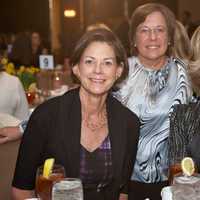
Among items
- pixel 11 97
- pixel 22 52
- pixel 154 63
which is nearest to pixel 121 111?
pixel 154 63

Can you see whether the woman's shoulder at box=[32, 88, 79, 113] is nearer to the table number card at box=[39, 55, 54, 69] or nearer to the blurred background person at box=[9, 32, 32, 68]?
the table number card at box=[39, 55, 54, 69]

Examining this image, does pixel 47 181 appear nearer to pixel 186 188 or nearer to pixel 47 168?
pixel 47 168

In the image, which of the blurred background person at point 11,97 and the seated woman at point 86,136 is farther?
the blurred background person at point 11,97

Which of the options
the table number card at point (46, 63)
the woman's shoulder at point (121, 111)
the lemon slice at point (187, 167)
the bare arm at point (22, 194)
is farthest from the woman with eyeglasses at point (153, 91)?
the table number card at point (46, 63)

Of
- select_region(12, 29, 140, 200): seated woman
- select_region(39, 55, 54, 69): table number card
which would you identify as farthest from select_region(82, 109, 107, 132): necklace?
select_region(39, 55, 54, 69): table number card

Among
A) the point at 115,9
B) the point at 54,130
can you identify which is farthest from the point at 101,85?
the point at 115,9

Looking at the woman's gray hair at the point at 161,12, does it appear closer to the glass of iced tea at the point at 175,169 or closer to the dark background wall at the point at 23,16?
the glass of iced tea at the point at 175,169

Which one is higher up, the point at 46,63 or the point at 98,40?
the point at 98,40

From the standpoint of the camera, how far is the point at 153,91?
245cm

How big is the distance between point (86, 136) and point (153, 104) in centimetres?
55

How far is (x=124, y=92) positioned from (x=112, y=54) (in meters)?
0.54

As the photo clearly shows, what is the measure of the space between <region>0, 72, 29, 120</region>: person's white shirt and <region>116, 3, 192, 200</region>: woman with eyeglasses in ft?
3.58

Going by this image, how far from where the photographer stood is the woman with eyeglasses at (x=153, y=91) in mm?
2406

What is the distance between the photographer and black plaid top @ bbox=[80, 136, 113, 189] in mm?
1933
